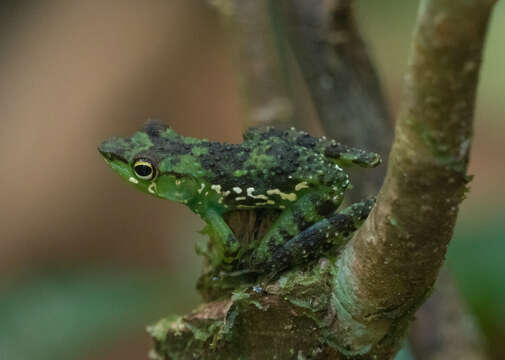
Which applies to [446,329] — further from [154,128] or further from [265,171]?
[154,128]

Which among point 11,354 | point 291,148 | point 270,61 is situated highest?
point 270,61

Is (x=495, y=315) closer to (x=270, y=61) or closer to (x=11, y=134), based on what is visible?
(x=270, y=61)

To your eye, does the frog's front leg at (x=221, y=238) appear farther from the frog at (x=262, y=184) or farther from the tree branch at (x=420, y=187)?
the tree branch at (x=420, y=187)

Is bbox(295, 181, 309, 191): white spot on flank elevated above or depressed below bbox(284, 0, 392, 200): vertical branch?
below

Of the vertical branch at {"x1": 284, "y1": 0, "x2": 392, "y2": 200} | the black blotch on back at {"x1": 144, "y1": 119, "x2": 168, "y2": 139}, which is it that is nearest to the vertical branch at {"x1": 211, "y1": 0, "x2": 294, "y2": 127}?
the vertical branch at {"x1": 284, "y1": 0, "x2": 392, "y2": 200}

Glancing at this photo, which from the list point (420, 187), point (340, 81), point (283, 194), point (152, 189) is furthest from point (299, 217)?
point (340, 81)

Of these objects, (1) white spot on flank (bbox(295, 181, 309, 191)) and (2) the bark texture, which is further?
(1) white spot on flank (bbox(295, 181, 309, 191))

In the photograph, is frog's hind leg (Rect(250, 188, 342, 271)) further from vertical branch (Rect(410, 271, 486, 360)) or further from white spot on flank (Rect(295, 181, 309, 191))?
vertical branch (Rect(410, 271, 486, 360))

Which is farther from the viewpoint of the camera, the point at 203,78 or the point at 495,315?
the point at 203,78

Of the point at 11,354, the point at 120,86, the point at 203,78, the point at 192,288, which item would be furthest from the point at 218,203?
the point at 203,78
